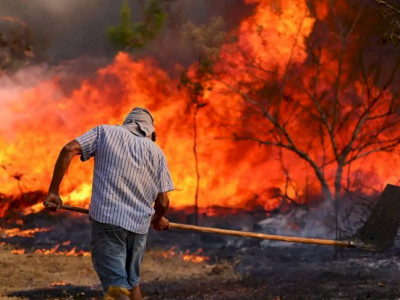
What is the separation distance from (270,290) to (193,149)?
6.79 metres

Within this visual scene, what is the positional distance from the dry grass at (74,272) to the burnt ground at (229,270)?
2 cm

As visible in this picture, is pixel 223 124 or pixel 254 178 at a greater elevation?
pixel 223 124

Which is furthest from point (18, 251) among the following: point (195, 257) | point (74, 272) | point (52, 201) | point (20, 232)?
point (52, 201)

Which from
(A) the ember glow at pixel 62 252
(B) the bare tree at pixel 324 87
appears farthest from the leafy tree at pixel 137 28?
(A) the ember glow at pixel 62 252

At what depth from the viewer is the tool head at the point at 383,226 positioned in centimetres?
642

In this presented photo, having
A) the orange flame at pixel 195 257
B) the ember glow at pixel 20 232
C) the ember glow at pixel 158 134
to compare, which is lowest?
the orange flame at pixel 195 257

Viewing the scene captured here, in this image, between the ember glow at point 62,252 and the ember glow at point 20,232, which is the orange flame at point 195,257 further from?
the ember glow at point 20,232

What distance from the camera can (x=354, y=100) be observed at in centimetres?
1352

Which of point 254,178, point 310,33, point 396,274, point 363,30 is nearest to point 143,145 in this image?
point 396,274

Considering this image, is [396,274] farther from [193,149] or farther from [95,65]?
[95,65]

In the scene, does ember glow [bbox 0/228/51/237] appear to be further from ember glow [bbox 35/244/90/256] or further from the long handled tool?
the long handled tool

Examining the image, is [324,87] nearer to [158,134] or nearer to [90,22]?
[158,134]

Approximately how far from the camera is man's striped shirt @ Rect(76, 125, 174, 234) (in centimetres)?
433

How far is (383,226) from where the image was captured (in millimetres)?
6504
